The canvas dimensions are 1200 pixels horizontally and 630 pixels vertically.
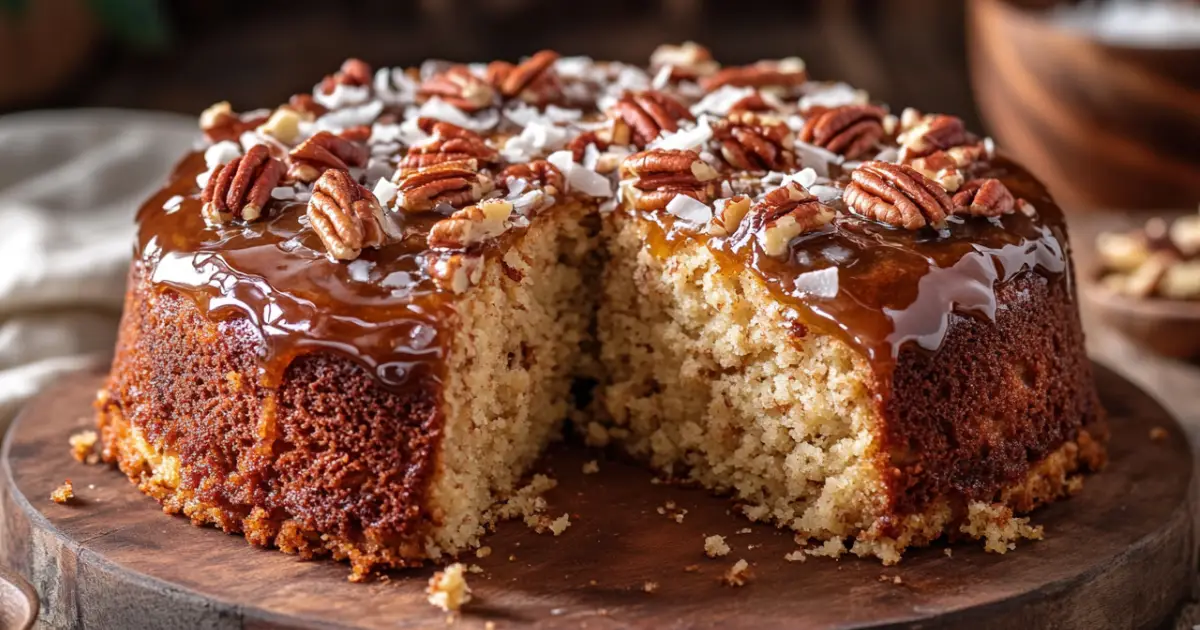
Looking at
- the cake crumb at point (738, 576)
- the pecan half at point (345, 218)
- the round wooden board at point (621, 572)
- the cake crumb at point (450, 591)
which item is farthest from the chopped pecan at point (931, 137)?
the cake crumb at point (450, 591)

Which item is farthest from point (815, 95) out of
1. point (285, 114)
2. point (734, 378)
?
point (285, 114)

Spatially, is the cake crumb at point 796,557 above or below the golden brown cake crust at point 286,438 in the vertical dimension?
below

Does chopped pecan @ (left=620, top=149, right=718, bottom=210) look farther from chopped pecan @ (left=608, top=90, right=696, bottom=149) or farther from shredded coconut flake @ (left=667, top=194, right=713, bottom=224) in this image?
chopped pecan @ (left=608, top=90, right=696, bottom=149)

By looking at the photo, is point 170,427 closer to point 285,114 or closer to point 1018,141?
point 285,114

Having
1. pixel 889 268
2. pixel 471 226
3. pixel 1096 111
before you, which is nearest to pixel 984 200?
pixel 889 268

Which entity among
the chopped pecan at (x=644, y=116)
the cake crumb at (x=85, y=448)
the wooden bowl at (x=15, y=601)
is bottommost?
the wooden bowl at (x=15, y=601)

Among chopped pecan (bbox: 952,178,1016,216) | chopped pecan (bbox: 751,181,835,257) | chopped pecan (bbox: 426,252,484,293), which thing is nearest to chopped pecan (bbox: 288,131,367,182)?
chopped pecan (bbox: 426,252,484,293)

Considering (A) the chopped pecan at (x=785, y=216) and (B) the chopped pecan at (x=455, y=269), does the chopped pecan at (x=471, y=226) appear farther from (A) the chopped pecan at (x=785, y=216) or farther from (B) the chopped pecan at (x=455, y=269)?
(A) the chopped pecan at (x=785, y=216)

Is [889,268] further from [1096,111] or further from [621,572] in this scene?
[1096,111]
